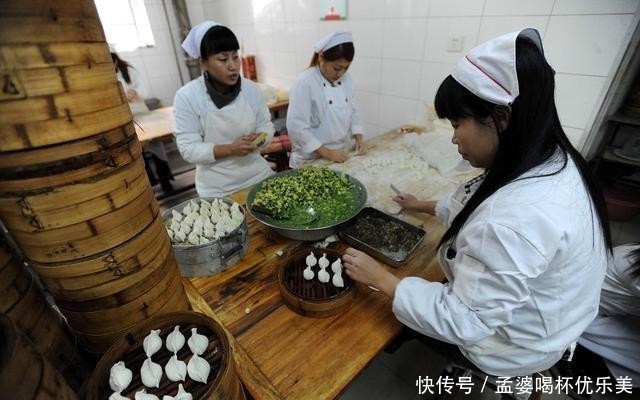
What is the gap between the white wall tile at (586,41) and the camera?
198 centimetres

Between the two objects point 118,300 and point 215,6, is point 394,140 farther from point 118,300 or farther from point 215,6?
point 215,6

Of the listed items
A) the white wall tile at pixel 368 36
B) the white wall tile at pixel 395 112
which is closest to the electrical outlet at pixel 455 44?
the white wall tile at pixel 395 112

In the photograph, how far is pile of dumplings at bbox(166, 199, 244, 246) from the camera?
1.18m

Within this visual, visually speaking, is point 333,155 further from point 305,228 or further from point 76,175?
point 76,175

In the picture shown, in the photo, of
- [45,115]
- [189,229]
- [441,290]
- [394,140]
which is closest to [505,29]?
[394,140]

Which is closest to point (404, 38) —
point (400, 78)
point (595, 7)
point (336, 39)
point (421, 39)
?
point (421, 39)

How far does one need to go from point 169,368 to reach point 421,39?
3.24 metres

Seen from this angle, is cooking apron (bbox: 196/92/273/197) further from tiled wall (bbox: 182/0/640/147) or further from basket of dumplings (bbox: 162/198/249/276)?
tiled wall (bbox: 182/0/640/147)

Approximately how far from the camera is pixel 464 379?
147 centimetres

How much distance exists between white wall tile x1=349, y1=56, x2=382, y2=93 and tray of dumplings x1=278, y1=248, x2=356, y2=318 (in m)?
2.81

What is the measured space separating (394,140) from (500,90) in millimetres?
1919

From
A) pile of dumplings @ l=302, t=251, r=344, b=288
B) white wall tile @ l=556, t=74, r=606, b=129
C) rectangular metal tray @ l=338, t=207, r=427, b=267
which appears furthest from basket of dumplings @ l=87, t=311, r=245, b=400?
white wall tile @ l=556, t=74, r=606, b=129

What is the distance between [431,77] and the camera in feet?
9.71

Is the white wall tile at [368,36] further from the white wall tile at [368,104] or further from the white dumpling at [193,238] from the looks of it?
the white dumpling at [193,238]
